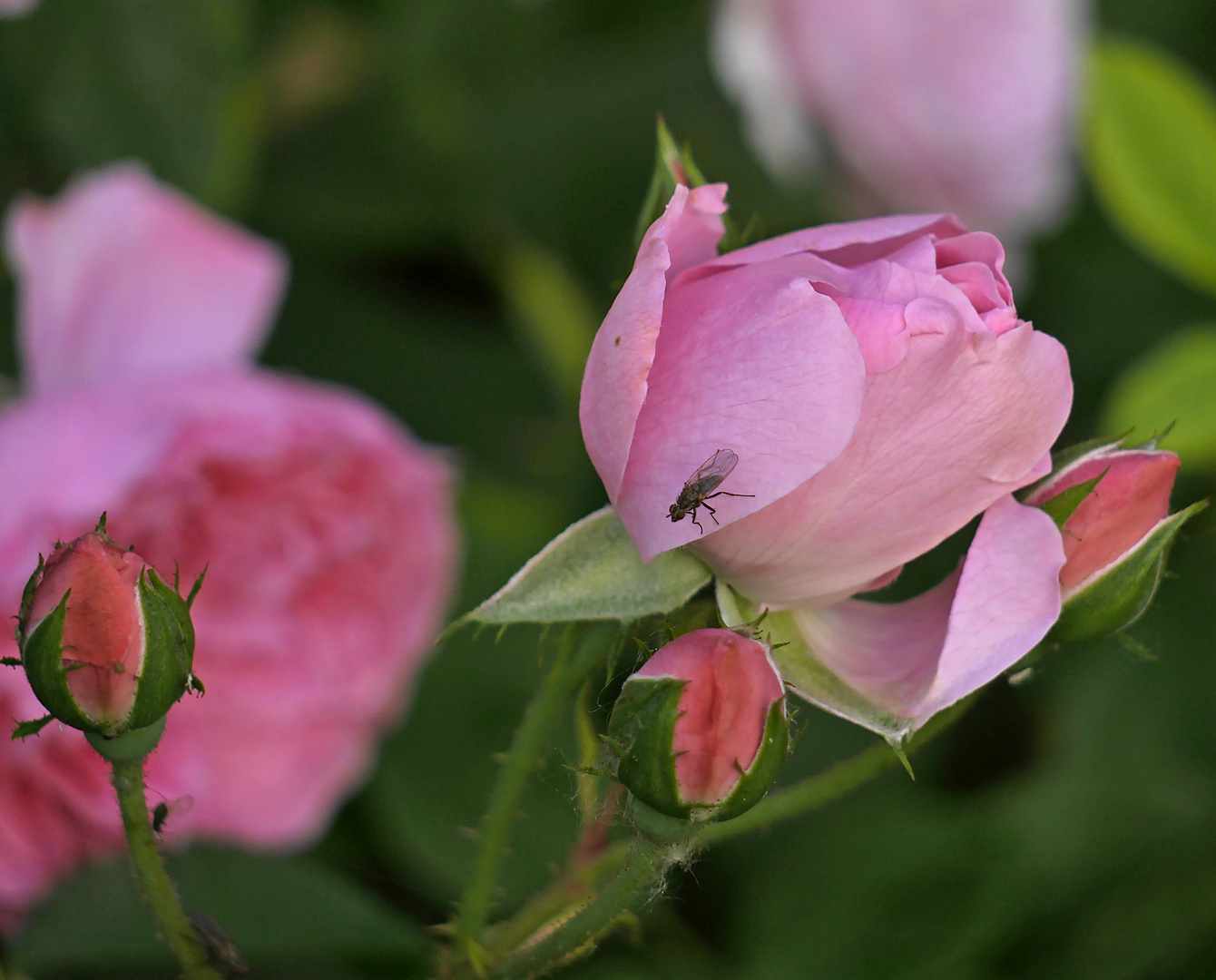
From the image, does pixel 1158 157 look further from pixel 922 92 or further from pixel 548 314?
pixel 548 314

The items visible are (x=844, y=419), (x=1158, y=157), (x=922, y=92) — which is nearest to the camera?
(x=844, y=419)

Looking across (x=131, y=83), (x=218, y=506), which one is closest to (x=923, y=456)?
(x=218, y=506)

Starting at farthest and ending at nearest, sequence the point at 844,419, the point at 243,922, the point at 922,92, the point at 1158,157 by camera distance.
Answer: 1. the point at 922,92
2. the point at 1158,157
3. the point at 243,922
4. the point at 844,419

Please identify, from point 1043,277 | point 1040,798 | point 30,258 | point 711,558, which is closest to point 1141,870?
point 1040,798

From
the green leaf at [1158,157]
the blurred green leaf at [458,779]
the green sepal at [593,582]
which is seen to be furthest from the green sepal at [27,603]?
the green leaf at [1158,157]

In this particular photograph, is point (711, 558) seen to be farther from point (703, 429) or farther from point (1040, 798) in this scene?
point (1040, 798)

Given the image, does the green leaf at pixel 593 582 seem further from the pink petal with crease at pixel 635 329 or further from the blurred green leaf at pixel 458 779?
the blurred green leaf at pixel 458 779

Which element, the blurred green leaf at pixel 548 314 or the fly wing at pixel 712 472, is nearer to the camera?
the fly wing at pixel 712 472

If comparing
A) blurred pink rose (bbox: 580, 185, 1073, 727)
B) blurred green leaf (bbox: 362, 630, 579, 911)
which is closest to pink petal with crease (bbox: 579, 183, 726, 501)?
blurred pink rose (bbox: 580, 185, 1073, 727)
